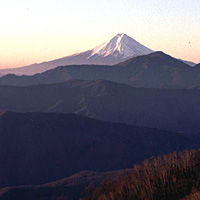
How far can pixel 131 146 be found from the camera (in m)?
161

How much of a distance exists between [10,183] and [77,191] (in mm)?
40971

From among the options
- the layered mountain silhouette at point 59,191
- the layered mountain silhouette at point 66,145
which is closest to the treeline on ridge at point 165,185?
the layered mountain silhouette at point 59,191

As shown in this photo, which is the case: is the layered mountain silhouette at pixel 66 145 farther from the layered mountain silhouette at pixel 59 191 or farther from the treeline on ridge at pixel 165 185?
the treeline on ridge at pixel 165 185

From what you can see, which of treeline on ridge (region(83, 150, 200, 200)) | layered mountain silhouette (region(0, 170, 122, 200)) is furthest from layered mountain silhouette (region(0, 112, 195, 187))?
treeline on ridge (region(83, 150, 200, 200))

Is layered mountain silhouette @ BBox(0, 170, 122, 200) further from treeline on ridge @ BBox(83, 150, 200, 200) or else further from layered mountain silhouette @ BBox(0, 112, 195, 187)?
layered mountain silhouette @ BBox(0, 112, 195, 187)

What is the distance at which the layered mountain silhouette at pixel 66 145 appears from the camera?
463 ft

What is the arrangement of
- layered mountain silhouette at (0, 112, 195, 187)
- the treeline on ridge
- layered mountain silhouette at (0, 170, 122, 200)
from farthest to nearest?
1. layered mountain silhouette at (0, 112, 195, 187)
2. layered mountain silhouette at (0, 170, 122, 200)
3. the treeline on ridge

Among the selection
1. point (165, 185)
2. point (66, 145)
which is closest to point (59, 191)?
point (165, 185)

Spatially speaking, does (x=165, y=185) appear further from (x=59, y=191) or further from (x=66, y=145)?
(x=66, y=145)

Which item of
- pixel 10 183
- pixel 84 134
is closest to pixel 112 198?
pixel 10 183

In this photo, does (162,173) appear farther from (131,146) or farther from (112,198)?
(131,146)

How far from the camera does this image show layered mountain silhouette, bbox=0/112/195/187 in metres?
141

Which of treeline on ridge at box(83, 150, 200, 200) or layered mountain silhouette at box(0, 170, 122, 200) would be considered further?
layered mountain silhouette at box(0, 170, 122, 200)

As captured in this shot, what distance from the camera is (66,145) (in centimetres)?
15375
